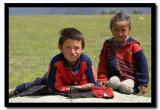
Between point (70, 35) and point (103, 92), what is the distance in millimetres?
485

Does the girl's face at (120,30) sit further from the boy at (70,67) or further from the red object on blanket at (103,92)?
the red object on blanket at (103,92)

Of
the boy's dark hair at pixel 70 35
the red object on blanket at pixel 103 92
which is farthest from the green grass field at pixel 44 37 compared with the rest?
the red object on blanket at pixel 103 92

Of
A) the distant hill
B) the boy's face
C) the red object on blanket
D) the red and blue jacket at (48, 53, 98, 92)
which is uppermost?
the distant hill

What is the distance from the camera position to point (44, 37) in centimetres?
1684

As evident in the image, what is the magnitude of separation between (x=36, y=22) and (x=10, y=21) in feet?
0.74

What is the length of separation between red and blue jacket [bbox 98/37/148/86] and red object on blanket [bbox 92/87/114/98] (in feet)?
0.28

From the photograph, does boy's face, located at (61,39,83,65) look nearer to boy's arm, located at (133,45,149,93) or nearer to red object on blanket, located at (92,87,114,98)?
red object on blanket, located at (92,87,114,98)

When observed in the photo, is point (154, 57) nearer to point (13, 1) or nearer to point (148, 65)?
point (148, 65)

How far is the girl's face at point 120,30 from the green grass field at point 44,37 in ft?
0.15

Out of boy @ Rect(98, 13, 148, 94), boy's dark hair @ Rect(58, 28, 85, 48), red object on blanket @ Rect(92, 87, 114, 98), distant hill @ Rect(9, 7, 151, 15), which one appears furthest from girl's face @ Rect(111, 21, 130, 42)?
red object on blanket @ Rect(92, 87, 114, 98)

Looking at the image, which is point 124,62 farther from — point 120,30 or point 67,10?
point 67,10

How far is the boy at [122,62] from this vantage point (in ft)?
54.9

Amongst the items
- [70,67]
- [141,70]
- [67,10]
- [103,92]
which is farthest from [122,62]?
[67,10]

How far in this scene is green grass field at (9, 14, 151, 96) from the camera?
656 inches
